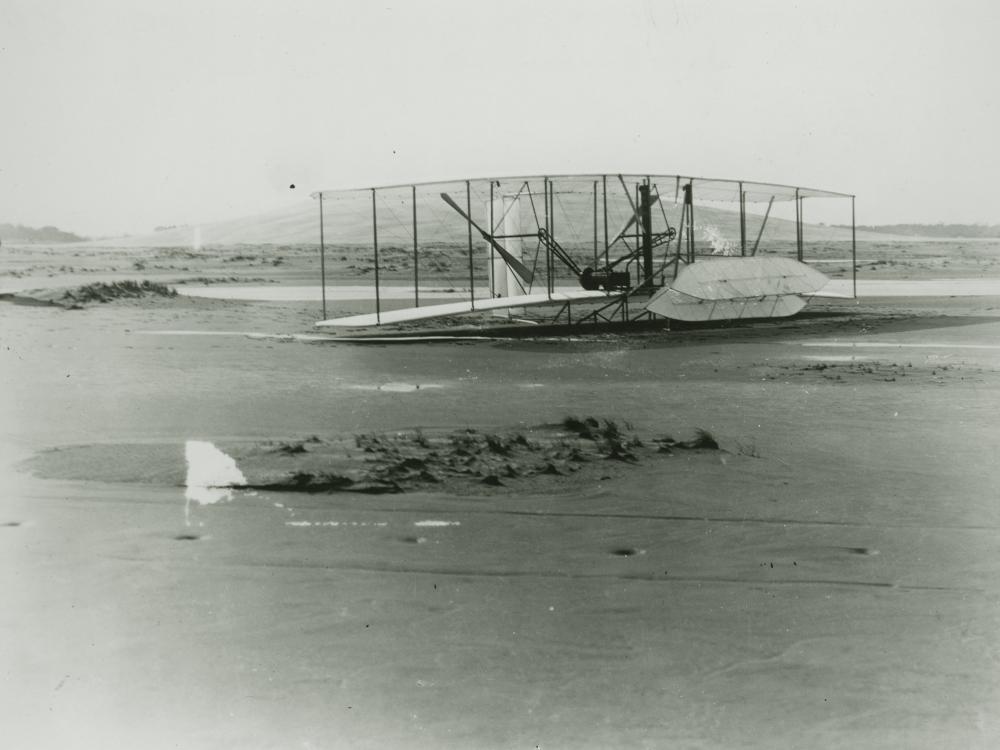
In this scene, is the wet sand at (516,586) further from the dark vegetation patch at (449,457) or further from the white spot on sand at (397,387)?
the white spot on sand at (397,387)

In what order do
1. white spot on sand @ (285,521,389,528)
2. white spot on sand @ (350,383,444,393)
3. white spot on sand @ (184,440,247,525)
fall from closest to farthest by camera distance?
white spot on sand @ (285,521,389,528) → white spot on sand @ (184,440,247,525) → white spot on sand @ (350,383,444,393)

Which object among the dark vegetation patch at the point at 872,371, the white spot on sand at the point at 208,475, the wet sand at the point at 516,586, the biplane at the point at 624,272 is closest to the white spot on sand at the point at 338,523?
the wet sand at the point at 516,586

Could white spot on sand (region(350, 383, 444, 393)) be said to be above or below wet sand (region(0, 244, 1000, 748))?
above

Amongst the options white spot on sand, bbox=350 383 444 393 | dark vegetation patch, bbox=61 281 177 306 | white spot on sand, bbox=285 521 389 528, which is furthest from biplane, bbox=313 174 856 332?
white spot on sand, bbox=285 521 389 528

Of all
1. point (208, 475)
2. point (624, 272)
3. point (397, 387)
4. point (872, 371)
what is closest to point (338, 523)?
point (208, 475)

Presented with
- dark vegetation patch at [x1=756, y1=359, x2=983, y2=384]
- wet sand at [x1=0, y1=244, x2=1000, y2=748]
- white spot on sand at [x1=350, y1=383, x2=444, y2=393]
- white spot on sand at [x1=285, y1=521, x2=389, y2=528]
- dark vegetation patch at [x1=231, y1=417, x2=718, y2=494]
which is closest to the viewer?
wet sand at [x1=0, y1=244, x2=1000, y2=748]

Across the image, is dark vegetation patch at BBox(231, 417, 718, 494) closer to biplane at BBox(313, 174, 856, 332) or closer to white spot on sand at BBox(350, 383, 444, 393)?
white spot on sand at BBox(350, 383, 444, 393)

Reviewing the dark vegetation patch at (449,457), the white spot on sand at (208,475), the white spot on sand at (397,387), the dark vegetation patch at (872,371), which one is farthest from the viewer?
the dark vegetation patch at (872,371)

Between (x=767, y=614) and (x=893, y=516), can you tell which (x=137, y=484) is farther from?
(x=893, y=516)

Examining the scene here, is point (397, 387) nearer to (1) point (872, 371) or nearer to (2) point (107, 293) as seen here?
(1) point (872, 371)
